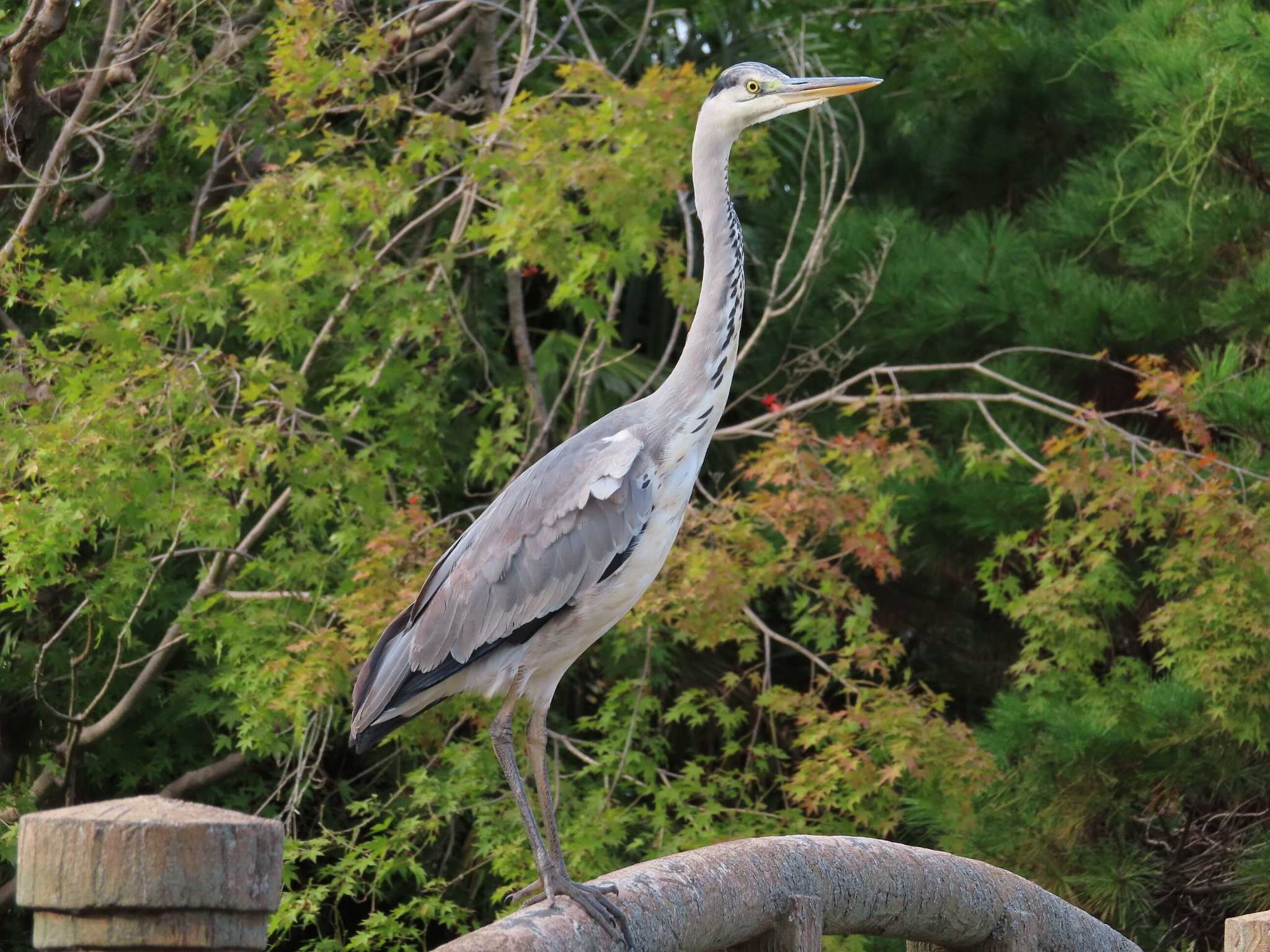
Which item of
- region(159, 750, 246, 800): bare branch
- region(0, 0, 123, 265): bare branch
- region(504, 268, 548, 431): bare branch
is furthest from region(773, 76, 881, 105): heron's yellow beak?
region(159, 750, 246, 800): bare branch

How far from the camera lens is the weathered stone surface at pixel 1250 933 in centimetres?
265

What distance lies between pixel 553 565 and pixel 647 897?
45.8 inches

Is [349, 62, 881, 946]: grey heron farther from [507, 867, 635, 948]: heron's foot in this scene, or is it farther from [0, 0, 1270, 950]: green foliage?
[0, 0, 1270, 950]: green foliage

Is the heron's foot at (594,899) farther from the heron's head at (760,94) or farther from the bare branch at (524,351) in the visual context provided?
the bare branch at (524,351)

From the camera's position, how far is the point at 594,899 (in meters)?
2.51

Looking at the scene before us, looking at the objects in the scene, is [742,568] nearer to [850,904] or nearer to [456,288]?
[456,288]

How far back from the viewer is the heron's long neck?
3586 mm

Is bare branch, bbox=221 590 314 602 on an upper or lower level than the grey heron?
lower

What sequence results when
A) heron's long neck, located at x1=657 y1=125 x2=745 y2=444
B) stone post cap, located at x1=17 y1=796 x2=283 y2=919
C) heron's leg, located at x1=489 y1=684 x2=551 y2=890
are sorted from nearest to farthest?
1. stone post cap, located at x1=17 y1=796 x2=283 y2=919
2. heron's leg, located at x1=489 y1=684 x2=551 y2=890
3. heron's long neck, located at x1=657 y1=125 x2=745 y2=444

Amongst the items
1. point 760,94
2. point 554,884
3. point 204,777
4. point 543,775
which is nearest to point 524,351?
point 204,777

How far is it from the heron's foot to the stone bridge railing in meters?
0.02

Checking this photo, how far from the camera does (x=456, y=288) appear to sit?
6953 millimetres

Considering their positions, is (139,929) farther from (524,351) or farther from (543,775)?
(524,351)

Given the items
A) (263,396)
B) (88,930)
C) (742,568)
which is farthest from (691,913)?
(263,396)
